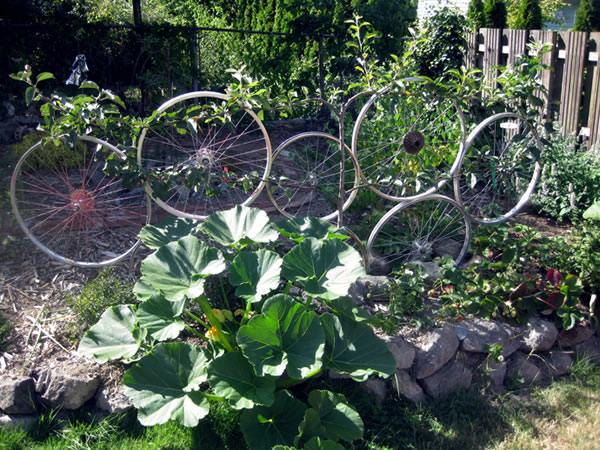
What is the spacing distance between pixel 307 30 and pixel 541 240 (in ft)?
11.3

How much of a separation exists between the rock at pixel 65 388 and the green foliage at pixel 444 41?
484 cm

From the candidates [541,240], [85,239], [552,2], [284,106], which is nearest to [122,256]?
[85,239]

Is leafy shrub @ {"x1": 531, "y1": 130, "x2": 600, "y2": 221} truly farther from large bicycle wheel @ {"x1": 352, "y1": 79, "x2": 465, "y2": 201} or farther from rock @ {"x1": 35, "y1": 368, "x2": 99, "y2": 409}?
rock @ {"x1": 35, "y1": 368, "x2": 99, "y2": 409}

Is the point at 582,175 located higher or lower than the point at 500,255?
higher

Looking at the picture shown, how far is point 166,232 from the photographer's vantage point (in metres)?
3.26

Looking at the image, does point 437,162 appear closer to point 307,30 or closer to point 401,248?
point 401,248

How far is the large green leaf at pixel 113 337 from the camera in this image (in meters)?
2.79

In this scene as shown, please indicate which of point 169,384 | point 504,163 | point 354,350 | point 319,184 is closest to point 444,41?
point 504,163

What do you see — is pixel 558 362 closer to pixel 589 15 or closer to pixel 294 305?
pixel 294 305

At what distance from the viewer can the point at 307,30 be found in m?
6.18

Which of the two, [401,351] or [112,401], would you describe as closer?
[112,401]

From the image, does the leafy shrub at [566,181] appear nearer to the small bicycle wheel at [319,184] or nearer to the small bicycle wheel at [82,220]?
the small bicycle wheel at [319,184]

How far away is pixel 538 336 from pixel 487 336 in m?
0.36

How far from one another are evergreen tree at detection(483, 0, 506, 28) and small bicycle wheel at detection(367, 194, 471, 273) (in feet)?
12.2
